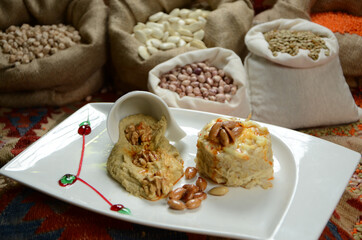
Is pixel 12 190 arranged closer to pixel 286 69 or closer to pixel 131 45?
pixel 131 45

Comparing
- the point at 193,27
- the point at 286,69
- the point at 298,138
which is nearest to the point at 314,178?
the point at 298,138

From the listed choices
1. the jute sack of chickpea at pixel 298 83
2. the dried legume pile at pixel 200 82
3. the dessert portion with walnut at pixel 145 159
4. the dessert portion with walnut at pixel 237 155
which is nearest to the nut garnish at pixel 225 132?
the dessert portion with walnut at pixel 237 155

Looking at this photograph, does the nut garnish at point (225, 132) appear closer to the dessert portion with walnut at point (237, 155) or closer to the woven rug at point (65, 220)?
the dessert portion with walnut at point (237, 155)

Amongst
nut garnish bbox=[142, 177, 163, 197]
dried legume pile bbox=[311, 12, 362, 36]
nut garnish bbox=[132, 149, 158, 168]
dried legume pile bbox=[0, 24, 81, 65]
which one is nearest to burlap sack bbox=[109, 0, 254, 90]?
dried legume pile bbox=[0, 24, 81, 65]

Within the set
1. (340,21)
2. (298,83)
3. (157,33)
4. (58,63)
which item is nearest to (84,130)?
(58,63)

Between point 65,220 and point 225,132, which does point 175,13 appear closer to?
point 225,132

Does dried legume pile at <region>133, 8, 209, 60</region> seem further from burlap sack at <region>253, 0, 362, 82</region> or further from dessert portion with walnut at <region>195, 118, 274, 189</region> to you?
dessert portion with walnut at <region>195, 118, 274, 189</region>
